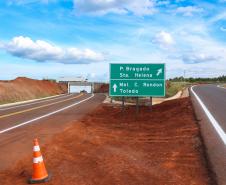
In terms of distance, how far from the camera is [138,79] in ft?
74.4

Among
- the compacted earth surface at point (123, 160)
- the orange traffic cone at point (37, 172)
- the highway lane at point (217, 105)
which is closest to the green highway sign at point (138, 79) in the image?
the highway lane at point (217, 105)

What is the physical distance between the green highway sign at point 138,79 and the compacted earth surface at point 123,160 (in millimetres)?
7896

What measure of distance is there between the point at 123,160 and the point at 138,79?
1326cm

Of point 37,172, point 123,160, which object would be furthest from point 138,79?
point 37,172

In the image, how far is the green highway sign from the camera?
74.1ft

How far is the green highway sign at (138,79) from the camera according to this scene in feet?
74.1

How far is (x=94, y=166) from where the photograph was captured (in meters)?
9.03

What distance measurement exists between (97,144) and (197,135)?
3.04 m

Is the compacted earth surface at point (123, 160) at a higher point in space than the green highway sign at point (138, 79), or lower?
lower

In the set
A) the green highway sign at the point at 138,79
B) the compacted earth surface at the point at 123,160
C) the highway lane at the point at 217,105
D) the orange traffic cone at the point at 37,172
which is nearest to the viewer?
the orange traffic cone at the point at 37,172

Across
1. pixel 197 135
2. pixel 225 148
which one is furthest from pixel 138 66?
pixel 225 148

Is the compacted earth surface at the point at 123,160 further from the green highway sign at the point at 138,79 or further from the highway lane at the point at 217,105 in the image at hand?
the green highway sign at the point at 138,79

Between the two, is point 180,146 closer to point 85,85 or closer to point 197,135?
point 197,135

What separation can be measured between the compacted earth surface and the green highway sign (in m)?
7.90
